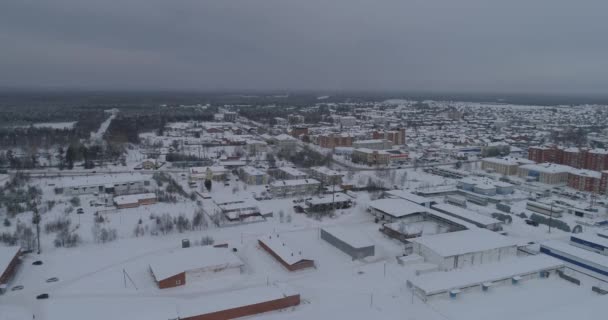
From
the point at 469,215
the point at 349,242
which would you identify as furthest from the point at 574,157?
the point at 349,242

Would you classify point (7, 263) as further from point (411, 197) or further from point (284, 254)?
point (411, 197)

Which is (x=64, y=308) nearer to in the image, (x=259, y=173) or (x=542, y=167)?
(x=259, y=173)

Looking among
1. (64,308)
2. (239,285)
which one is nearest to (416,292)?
(239,285)

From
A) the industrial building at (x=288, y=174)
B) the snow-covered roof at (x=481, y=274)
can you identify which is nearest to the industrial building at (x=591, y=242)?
the snow-covered roof at (x=481, y=274)

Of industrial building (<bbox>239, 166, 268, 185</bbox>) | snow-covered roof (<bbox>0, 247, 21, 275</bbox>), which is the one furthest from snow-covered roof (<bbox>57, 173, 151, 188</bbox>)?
snow-covered roof (<bbox>0, 247, 21, 275</bbox>)

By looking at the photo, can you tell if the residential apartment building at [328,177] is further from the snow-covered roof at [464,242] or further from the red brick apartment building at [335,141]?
the red brick apartment building at [335,141]

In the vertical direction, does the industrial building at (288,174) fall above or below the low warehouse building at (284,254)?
above
